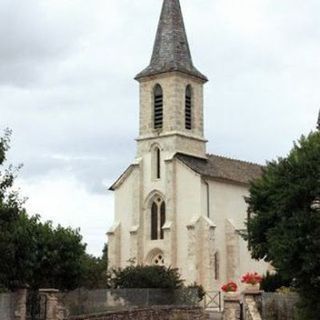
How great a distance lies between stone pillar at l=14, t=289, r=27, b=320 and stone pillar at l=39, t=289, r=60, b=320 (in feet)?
3.07

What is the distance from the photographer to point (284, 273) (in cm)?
3409

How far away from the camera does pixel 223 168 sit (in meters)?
67.6

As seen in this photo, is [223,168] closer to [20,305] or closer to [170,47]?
[170,47]

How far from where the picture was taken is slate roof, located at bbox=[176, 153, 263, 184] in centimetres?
6500

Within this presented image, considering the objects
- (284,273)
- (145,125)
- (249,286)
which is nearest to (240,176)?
(145,125)

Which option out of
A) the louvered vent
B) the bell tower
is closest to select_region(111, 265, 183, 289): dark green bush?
the bell tower

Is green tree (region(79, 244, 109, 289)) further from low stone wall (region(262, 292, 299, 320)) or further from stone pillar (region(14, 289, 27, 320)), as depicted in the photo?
low stone wall (region(262, 292, 299, 320))

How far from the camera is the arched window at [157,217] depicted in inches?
2571

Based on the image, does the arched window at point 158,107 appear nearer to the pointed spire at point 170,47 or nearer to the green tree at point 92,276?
the pointed spire at point 170,47

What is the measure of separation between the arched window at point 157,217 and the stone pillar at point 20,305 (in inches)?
1208

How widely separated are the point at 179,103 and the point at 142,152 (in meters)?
4.55

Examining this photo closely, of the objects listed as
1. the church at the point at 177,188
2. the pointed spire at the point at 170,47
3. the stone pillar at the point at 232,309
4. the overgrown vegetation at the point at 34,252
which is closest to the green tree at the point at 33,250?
the overgrown vegetation at the point at 34,252

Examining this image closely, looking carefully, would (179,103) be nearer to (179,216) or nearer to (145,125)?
(145,125)

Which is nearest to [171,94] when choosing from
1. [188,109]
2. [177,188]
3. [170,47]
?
[188,109]
